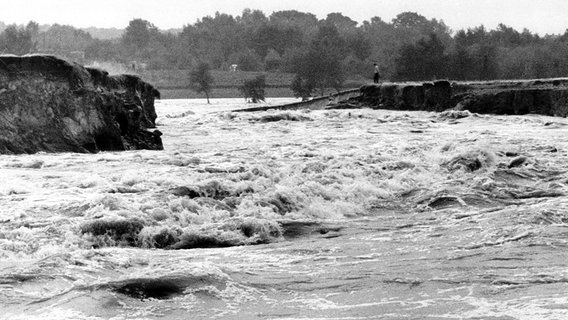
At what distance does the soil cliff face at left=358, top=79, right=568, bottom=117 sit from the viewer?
3403 cm

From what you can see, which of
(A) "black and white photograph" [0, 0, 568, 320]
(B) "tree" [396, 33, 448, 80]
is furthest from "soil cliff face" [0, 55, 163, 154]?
(B) "tree" [396, 33, 448, 80]

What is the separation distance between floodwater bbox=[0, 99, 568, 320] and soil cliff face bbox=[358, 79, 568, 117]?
61.1ft

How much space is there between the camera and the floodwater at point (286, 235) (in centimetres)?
629

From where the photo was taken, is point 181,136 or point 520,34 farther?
point 520,34

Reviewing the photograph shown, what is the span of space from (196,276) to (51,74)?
10.6 metres

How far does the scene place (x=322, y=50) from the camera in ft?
339

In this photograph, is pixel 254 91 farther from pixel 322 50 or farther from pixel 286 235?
pixel 286 235

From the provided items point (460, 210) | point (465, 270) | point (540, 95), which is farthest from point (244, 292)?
point (540, 95)

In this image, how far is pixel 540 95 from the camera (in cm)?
3438

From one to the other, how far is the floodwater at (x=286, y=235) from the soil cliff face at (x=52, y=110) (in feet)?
3.92

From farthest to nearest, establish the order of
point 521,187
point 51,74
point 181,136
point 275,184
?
point 181,136 < point 51,74 < point 521,187 < point 275,184

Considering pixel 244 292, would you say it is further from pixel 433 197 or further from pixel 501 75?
pixel 501 75

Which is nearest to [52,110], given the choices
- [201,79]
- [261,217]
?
[261,217]

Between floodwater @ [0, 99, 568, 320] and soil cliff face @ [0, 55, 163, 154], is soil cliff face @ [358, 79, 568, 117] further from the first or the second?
soil cliff face @ [0, 55, 163, 154]
